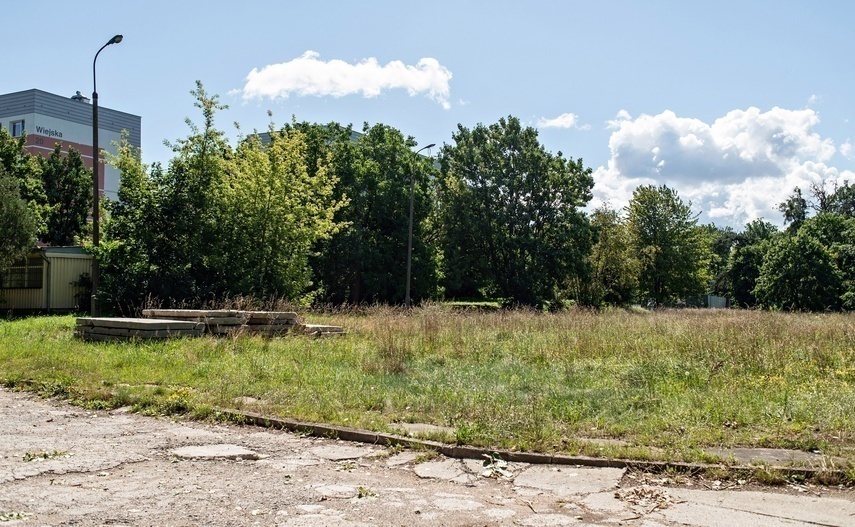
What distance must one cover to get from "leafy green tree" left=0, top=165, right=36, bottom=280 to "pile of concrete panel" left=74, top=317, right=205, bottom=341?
43.6ft

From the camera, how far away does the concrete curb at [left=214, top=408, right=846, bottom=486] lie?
5.68m

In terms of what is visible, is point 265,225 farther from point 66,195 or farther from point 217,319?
point 66,195

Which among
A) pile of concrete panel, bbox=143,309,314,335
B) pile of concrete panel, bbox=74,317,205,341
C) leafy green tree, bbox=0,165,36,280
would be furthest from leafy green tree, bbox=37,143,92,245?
pile of concrete panel, bbox=143,309,314,335

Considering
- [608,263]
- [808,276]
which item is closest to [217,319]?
[608,263]

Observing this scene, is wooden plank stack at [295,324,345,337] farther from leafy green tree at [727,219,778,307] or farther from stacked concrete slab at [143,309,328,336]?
leafy green tree at [727,219,778,307]

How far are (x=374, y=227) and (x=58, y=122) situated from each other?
40671mm

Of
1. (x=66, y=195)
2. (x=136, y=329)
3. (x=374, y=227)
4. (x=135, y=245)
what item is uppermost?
(x=66, y=195)

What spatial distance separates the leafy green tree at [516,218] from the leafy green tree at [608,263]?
71.9 inches

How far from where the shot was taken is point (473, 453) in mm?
6359

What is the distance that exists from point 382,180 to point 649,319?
82.0ft

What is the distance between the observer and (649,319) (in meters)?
18.1

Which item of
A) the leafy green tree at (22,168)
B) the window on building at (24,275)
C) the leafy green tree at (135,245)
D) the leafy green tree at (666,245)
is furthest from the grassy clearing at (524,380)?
the leafy green tree at (666,245)

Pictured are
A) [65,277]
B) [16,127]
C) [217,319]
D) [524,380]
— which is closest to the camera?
[524,380]

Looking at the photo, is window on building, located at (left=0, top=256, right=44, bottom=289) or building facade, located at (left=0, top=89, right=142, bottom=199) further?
building facade, located at (left=0, top=89, right=142, bottom=199)
